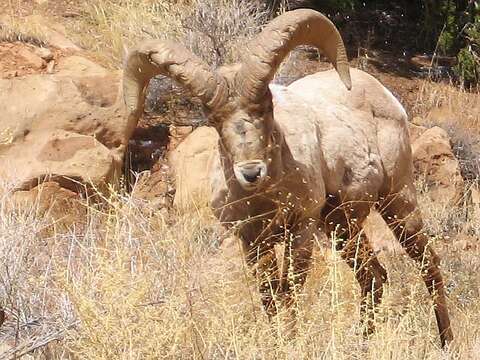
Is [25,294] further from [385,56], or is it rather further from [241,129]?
[385,56]

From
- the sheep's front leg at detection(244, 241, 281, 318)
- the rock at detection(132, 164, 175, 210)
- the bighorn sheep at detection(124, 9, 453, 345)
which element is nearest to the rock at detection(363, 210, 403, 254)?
the bighorn sheep at detection(124, 9, 453, 345)

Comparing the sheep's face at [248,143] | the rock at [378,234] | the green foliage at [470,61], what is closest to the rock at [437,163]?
the rock at [378,234]

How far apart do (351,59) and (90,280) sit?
803 cm

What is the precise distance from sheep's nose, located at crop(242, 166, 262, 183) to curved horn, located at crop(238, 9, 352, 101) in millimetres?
436

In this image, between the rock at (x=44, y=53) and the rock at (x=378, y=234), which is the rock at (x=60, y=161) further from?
the rock at (x=378, y=234)

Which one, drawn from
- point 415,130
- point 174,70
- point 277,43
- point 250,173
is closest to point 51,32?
point 415,130

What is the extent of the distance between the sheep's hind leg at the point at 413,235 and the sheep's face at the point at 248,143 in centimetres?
162

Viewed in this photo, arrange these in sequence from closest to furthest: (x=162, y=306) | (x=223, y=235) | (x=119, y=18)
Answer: (x=162, y=306)
(x=223, y=235)
(x=119, y=18)

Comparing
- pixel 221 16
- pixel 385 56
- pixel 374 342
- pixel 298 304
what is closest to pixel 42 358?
pixel 298 304

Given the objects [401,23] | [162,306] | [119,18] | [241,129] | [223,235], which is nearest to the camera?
[162,306]

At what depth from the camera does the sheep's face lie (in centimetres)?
571

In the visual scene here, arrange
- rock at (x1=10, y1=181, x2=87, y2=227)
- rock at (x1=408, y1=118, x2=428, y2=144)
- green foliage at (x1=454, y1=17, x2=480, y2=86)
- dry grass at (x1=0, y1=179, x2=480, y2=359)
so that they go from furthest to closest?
green foliage at (x1=454, y1=17, x2=480, y2=86), rock at (x1=408, y1=118, x2=428, y2=144), rock at (x1=10, y1=181, x2=87, y2=227), dry grass at (x1=0, y1=179, x2=480, y2=359)

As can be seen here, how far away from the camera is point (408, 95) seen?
41.0 ft

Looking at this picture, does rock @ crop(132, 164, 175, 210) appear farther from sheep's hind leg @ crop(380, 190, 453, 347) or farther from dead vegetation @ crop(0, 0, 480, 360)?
sheep's hind leg @ crop(380, 190, 453, 347)
